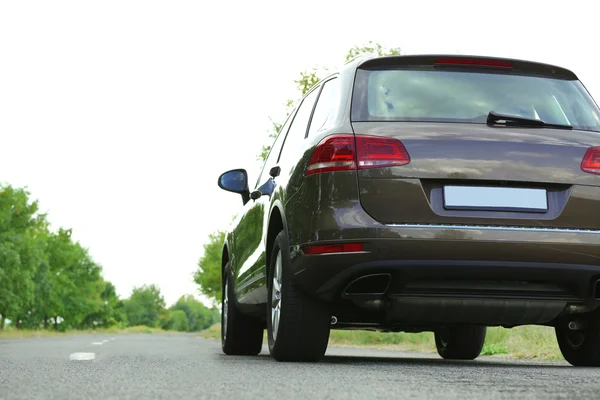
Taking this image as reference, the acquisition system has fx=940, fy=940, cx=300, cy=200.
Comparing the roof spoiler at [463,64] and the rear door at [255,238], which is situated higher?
the roof spoiler at [463,64]

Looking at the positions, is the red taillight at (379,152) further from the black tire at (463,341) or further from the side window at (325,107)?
the black tire at (463,341)

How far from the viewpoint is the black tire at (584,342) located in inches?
255

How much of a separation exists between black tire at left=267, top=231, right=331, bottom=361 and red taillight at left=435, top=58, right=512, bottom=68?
1579mm

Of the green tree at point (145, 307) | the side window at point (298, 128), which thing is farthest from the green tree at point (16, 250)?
the green tree at point (145, 307)

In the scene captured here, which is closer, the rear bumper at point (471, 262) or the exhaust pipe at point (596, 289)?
the rear bumper at point (471, 262)

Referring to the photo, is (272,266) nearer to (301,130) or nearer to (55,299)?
(301,130)

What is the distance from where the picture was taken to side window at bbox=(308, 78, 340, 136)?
6.33 meters

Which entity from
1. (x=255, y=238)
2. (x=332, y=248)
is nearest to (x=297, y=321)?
(x=332, y=248)

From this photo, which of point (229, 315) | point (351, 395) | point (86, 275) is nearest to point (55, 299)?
point (86, 275)

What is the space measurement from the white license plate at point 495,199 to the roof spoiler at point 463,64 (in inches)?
40.3

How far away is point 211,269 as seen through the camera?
56.9 meters

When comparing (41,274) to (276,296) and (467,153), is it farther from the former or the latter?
(467,153)

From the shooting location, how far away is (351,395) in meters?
3.93

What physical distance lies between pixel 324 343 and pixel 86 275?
92.2 meters
